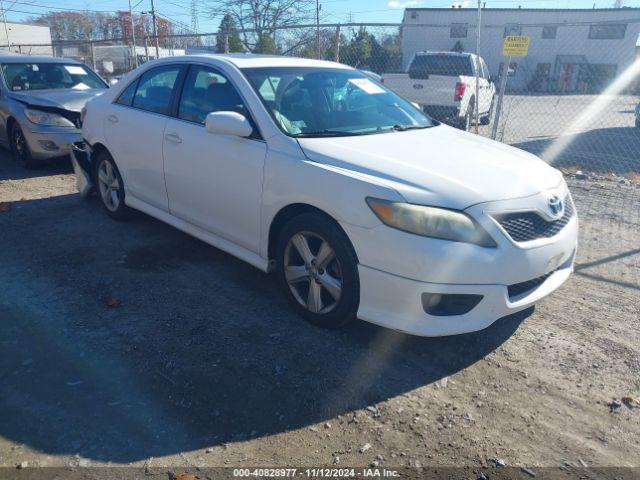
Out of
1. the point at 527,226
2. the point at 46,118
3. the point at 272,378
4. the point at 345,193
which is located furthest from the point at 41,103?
the point at 527,226

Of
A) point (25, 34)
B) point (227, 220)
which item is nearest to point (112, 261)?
point (227, 220)

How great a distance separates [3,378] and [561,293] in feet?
12.9

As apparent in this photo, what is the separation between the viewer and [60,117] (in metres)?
7.57

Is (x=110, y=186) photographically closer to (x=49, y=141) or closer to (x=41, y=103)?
(x=49, y=141)

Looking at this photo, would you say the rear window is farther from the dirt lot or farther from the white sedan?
the dirt lot

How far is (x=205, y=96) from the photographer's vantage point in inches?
164

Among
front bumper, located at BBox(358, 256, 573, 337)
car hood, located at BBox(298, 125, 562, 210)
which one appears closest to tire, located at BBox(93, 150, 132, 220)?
car hood, located at BBox(298, 125, 562, 210)

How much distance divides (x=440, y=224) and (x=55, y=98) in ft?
23.3

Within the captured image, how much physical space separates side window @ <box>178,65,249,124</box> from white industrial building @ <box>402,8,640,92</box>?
122 feet

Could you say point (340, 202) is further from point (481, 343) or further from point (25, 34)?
point (25, 34)

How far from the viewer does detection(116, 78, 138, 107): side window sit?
498 cm

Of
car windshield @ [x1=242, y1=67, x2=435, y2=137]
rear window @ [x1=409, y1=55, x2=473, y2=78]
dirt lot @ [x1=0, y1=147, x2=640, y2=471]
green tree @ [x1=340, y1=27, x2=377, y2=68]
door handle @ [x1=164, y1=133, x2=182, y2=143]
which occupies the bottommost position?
dirt lot @ [x1=0, y1=147, x2=640, y2=471]

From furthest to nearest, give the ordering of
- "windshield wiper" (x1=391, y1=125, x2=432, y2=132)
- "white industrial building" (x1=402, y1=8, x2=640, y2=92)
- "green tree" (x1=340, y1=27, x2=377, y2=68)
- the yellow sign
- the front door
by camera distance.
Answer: "white industrial building" (x1=402, y1=8, x2=640, y2=92) → "green tree" (x1=340, y1=27, x2=377, y2=68) → the yellow sign → "windshield wiper" (x1=391, y1=125, x2=432, y2=132) → the front door

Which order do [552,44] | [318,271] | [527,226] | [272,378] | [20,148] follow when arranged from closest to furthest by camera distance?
[272,378], [527,226], [318,271], [20,148], [552,44]
